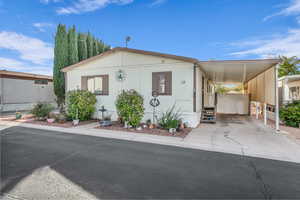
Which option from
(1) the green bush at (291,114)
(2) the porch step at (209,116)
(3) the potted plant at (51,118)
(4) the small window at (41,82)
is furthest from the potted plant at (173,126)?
(4) the small window at (41,82)

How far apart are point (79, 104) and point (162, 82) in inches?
186

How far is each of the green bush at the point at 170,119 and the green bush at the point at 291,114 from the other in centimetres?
534

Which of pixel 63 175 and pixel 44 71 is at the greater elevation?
pixel 44 71

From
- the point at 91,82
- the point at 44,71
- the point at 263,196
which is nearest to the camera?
the point at 263,196

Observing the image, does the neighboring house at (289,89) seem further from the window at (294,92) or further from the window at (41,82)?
the window at (41,82)

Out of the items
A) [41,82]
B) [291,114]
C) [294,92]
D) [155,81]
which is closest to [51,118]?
[155,81]

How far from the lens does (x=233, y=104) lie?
12.3 metres

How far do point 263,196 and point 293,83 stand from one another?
39.0 feet

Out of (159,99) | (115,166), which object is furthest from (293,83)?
(115,166)

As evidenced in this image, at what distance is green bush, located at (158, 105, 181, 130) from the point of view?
6.25 meters

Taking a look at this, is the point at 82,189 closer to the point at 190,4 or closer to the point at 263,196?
the point at 263,196

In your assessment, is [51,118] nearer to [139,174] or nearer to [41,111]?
[41,111]

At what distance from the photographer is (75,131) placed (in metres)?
6.53

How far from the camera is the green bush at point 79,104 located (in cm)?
807
